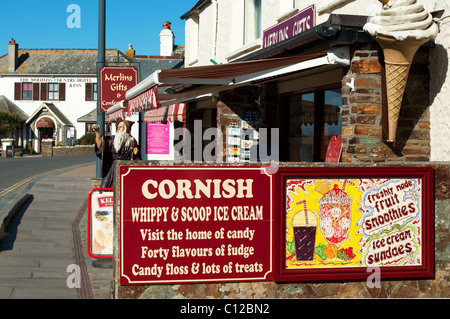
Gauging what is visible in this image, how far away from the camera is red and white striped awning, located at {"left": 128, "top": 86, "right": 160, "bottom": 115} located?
26.3 ft

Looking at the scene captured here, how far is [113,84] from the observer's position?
13969 millimetres

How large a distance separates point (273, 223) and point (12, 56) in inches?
2023

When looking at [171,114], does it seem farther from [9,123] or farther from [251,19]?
[9,123]

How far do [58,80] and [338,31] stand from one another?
46795 millimetres

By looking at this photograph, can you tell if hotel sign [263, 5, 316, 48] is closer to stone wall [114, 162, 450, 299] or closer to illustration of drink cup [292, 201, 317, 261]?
stone wall [114, 162, 450, 299]

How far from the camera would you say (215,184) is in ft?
16.3

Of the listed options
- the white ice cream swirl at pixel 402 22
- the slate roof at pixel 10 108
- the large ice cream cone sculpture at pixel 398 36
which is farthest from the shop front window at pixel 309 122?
the slate roof at pixel 10 108

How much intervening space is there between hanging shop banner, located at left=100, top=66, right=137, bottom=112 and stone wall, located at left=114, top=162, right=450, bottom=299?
9264 mm

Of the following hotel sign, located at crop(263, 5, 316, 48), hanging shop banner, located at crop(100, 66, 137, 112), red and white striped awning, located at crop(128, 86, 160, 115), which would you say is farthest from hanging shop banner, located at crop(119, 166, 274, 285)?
hanging shop banner, located at crop(100, 66, 137, 112)

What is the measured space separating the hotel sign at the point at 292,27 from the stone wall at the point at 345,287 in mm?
4727

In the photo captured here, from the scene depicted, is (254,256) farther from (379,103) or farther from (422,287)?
(379,103)

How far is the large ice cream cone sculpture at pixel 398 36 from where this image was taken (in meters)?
6.67

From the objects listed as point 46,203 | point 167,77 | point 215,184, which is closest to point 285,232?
point 215,184
